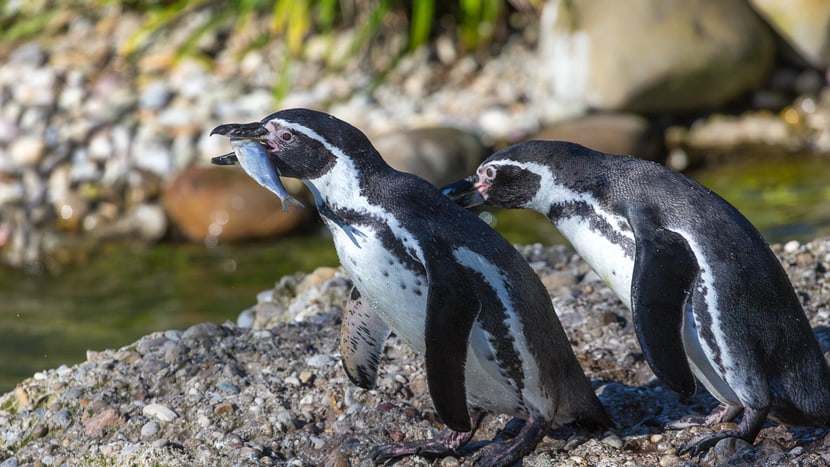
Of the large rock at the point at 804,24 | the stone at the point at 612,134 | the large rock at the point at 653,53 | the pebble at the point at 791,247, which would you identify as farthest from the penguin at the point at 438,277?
the large rock at the point at 804,24

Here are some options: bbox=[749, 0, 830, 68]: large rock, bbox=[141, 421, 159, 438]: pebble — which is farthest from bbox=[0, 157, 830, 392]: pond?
bbox=[141, 421, 159, 438]: pebble

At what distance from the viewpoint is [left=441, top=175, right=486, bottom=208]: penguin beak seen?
3.53 m

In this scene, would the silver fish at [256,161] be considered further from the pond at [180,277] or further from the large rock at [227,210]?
the large rock at [227,210]

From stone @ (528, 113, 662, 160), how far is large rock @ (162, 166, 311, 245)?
6.91 ft

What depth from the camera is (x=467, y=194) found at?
3.54 metres

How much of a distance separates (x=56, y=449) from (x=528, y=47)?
753cm

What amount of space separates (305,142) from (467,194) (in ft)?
1.91

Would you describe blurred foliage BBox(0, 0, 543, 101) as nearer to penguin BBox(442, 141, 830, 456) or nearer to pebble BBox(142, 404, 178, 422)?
pebble BBox(142, 404, 178, 422)

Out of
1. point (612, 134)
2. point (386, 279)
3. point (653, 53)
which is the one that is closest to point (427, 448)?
point (386, 279)

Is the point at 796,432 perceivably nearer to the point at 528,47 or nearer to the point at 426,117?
the point at 426,117

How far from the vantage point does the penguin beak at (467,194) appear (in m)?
3.53

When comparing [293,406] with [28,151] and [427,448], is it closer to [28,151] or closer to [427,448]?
[427,448]

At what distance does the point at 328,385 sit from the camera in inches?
154

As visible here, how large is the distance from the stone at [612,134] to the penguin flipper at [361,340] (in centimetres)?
508
